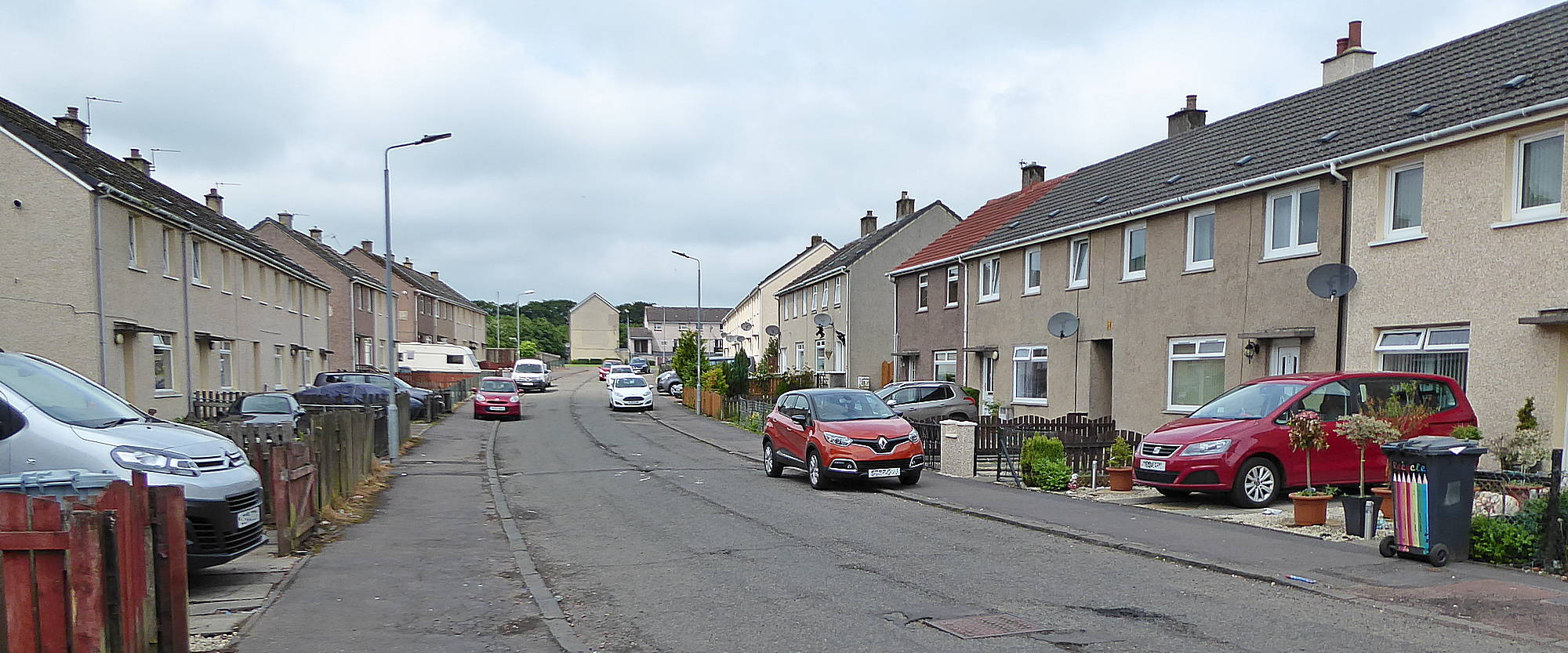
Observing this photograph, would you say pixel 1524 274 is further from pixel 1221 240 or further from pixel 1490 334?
pixel 1221 240

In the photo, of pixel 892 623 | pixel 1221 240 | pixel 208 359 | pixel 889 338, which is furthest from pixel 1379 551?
pixel 889 338

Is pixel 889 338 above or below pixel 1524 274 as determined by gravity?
below

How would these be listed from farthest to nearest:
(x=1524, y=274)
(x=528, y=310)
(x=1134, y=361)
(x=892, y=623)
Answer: (x=528, y=310) → (x=1134, y=361) → (x=1524, y=274) → (x=892, y=623)

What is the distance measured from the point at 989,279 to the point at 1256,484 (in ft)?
48.1

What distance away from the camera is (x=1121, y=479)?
46.6ft

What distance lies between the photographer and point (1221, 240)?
683 inches

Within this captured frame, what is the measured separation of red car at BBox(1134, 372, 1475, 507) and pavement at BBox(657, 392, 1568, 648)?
0.57 metres

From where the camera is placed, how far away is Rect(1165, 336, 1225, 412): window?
57.3 feet

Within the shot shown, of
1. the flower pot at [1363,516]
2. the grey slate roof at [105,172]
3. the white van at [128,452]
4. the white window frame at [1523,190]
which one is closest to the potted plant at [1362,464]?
the flower pot at [1363,516]

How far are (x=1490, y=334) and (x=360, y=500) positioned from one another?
47.6ft

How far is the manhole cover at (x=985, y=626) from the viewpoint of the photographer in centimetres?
642

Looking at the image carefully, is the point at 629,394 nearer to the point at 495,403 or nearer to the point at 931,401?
the point at 495,403

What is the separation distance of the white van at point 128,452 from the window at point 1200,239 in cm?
1543

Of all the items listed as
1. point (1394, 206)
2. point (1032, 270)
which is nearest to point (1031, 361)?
point (1032, 270)
